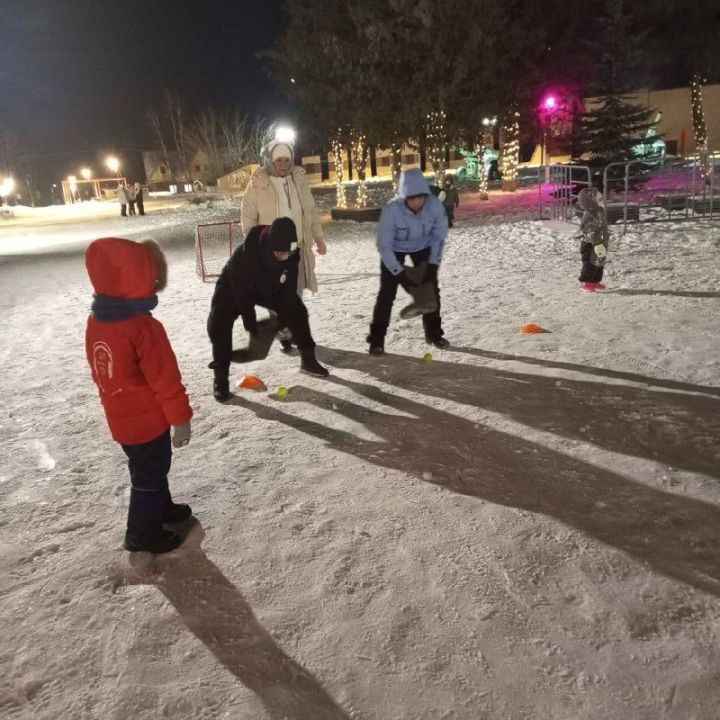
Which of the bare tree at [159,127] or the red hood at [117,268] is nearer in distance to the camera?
the red hood at [117,268]

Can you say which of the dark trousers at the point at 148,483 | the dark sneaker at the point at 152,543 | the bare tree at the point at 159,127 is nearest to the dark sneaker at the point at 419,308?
the dark trousers at the point at 148,483

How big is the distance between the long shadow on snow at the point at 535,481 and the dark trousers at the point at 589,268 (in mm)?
4034

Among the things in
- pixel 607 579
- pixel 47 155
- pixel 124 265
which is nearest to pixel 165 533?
pixel 124 265

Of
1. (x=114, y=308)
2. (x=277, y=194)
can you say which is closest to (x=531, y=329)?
(x=277, y=194)

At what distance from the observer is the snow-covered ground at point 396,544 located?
7.36ft

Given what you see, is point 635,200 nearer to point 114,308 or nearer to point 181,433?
point 181,433

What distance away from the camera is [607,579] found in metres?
2.69

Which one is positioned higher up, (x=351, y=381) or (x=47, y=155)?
(x=47, y=155)

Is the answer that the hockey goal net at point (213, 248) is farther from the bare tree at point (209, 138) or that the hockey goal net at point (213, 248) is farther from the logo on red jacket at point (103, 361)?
the bare tree at point (209, 138)

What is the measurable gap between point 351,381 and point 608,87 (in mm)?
17163

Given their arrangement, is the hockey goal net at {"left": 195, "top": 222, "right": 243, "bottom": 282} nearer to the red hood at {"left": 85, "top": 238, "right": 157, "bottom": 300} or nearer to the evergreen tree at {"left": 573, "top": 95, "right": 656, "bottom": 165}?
the red hood at {"left": 85, "top": 238, "right": 157, "bottom": 300}

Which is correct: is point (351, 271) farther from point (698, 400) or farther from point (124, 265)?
point (124, 265)

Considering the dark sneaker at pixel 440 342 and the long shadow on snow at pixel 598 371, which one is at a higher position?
the dark sneaker at pixel 440 342

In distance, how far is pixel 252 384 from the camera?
5133mm
